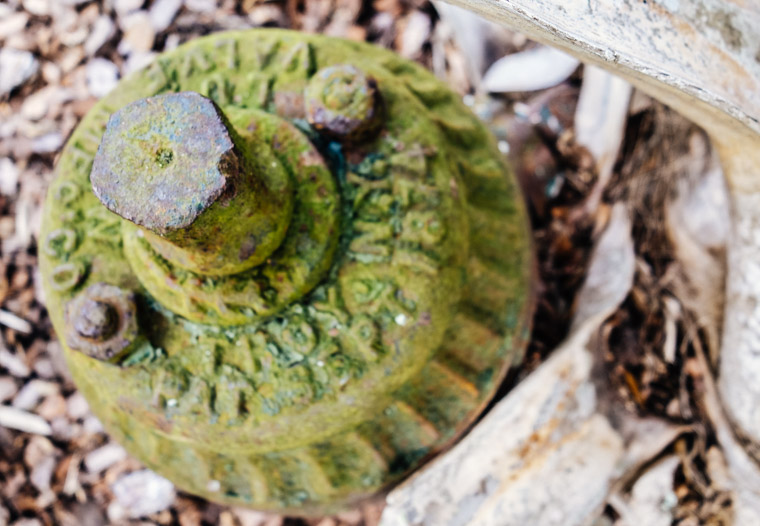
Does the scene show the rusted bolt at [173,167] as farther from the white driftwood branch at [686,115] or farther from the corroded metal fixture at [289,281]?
the white driftwood branch at [686,115]

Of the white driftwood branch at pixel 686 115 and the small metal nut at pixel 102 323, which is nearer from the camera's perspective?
the white driftwood branch at pixel 686 115

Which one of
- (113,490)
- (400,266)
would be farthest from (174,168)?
(113,490)

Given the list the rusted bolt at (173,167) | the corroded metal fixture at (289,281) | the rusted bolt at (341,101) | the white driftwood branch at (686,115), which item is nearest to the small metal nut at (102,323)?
the corroded metal fixture at (289,281)

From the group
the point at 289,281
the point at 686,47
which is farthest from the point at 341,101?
the point at 686,47

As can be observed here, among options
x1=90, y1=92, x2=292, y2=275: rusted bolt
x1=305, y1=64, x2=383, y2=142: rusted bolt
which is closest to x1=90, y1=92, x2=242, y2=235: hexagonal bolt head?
x1=90, y1=92, x2=292, y2=275: rusted bolt

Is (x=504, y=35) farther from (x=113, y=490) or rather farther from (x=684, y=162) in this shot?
(x=113, y=490)

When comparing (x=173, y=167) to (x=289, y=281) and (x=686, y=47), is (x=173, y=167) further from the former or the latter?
(x=686, y=47)
